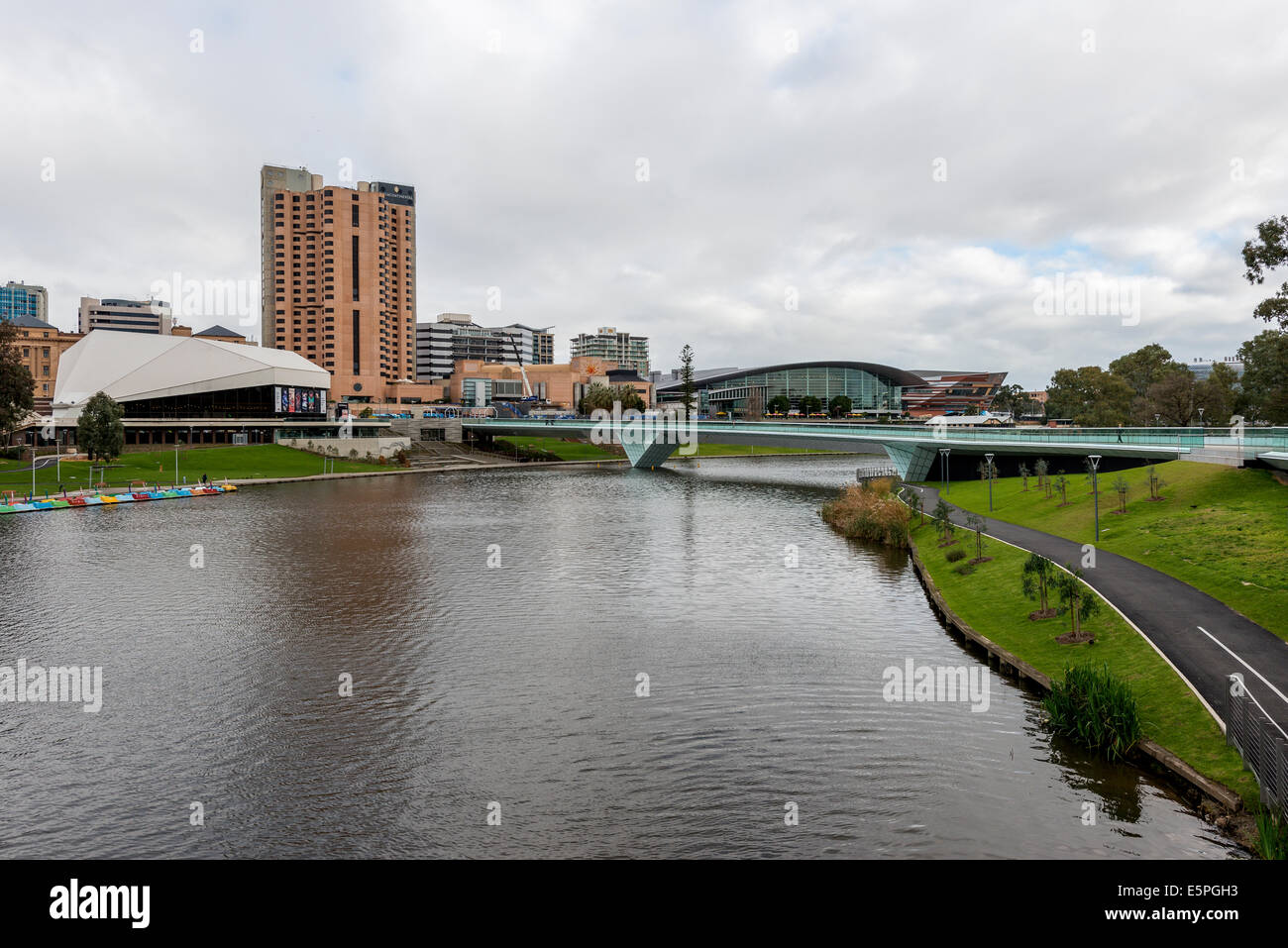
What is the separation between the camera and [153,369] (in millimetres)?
120688

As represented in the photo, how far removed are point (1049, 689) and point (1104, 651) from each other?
2573mm

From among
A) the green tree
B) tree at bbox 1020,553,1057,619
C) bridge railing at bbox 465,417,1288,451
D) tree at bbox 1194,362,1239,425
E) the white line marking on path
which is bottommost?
the white line marking on path

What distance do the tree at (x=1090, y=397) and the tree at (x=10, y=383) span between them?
111 meters

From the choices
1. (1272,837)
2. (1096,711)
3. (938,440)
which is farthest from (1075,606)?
(938,440)

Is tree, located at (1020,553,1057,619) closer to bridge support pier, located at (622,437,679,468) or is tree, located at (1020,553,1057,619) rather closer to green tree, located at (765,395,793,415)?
bridge support pier, located at (622,437,679,468)

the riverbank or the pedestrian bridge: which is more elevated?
the pedestrian bridge

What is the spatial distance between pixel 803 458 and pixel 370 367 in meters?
109

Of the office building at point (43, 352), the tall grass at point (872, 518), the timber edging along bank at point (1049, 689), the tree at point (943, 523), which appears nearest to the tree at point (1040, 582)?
the timber edging along bank at point (1049, 689)

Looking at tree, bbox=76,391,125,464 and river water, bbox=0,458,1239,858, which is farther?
tree, bbox=76,391,125,464

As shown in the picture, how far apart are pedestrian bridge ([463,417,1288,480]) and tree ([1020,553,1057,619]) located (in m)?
20.8

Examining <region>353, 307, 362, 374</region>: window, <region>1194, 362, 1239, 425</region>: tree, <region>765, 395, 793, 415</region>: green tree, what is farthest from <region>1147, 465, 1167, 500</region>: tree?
<region>353, 307, 362, 374</region>: window

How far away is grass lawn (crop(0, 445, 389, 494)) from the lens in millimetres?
79425

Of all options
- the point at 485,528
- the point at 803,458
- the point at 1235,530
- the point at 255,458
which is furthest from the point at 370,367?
the point at 1235,530
